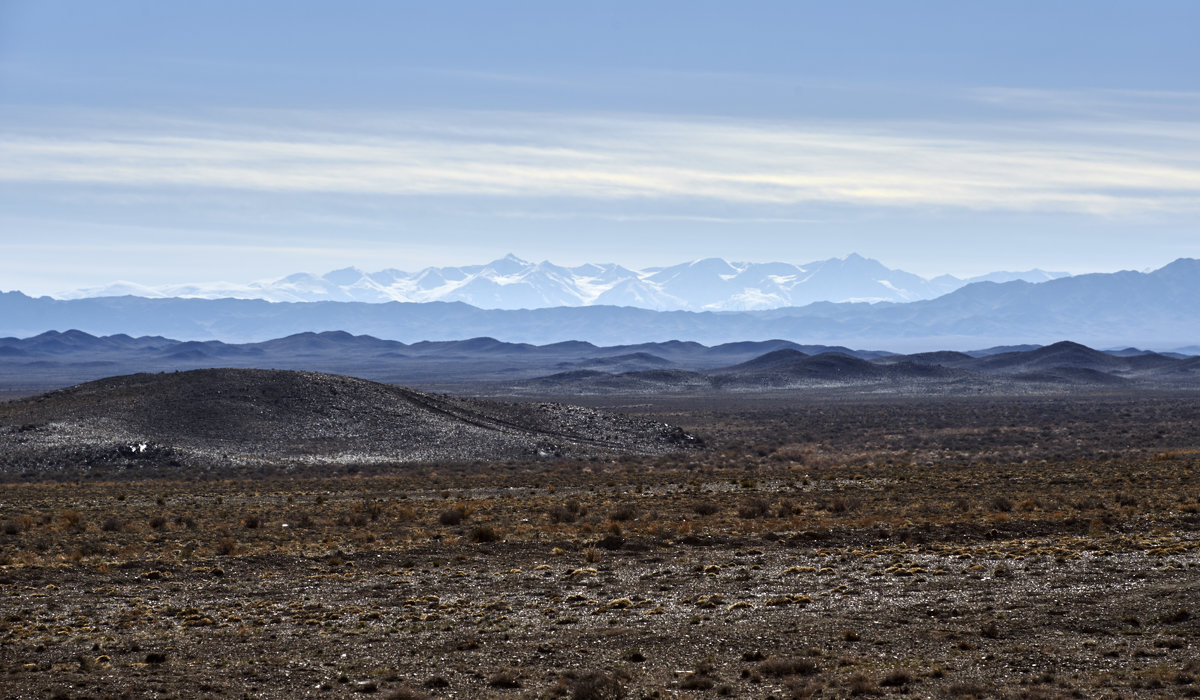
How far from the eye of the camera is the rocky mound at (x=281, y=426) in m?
54.8

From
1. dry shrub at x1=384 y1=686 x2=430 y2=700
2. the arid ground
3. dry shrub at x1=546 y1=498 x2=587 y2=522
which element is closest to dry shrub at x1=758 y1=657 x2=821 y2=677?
the arid ground

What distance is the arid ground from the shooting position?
518 inches

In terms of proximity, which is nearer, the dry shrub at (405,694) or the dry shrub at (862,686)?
the dry shrub at (862,686)

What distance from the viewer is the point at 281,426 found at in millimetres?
63062

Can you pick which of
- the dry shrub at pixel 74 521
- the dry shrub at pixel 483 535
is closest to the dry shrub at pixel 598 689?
the dry shrub at pixel 483 535

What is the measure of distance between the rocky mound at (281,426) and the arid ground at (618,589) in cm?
1456

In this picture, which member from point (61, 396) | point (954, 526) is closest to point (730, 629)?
point (954, 526)

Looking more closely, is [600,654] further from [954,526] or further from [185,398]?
[185,398]

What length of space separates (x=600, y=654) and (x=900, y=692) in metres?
4.20

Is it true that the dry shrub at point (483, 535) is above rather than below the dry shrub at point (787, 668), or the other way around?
below

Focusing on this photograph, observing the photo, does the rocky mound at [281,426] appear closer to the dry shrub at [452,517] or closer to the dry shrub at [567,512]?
the dry shrub at [567,512]

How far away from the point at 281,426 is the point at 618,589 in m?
48.3

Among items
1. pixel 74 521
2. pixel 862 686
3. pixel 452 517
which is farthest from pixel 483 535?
pixel 862 686

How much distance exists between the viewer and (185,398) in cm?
6575
